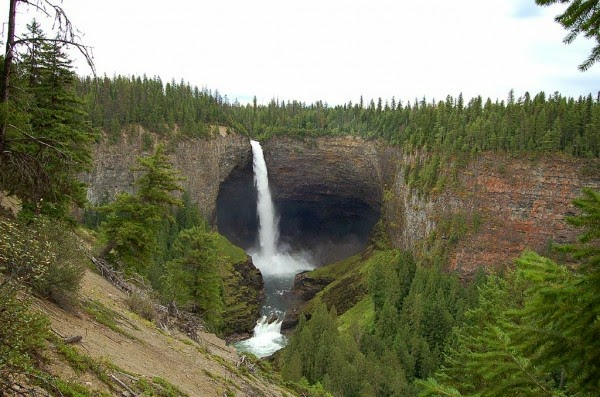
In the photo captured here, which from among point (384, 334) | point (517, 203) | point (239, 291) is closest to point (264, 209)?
point (239, 291)

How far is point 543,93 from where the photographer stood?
73625 mm

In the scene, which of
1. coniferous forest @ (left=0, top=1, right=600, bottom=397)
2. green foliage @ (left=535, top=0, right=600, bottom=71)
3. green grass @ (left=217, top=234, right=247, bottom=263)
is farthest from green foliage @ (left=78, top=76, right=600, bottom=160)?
green foliage @ (left=535, top=0, right=600, bottom=71)

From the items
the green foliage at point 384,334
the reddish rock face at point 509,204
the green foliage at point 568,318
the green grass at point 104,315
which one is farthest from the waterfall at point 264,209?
the green foliage at point 568,318

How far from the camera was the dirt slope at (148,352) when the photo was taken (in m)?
12.5

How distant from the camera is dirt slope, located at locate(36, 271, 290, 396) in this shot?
41.0 feet

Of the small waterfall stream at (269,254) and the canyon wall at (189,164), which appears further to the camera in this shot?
the small waterfall stream at (269,254)

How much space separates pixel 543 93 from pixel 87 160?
2834 inches

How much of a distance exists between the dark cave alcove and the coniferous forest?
11581mm

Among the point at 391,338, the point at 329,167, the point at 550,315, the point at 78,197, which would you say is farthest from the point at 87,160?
the point at 329,167

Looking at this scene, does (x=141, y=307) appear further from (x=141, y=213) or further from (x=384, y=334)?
(x=384, y=334)

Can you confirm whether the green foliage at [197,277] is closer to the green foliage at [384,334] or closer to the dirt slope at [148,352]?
the green foliage at [384,334]

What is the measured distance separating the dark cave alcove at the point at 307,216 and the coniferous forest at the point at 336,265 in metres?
11.6

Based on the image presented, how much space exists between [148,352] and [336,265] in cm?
7114

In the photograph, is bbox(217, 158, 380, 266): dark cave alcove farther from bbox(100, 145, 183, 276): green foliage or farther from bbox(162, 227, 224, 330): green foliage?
bbox(100, 145, 183, 276): green foliage
